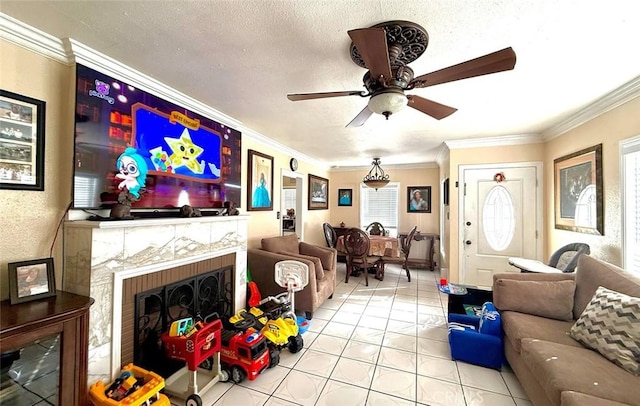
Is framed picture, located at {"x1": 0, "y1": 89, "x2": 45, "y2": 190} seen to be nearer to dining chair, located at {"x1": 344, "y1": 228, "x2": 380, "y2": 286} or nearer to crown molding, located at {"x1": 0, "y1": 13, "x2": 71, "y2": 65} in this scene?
crown molding, located at {"x1": 0, "y1": 13, "x2": 71, "y2": 65}

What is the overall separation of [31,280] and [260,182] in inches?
100

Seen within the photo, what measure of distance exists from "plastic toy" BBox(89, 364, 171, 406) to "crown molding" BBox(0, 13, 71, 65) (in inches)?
80.5

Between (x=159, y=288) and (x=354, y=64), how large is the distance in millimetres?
2232

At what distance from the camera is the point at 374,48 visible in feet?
3.87

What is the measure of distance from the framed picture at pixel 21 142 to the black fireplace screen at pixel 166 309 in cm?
98

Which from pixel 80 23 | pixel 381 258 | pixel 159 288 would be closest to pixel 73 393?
pixel 159 288

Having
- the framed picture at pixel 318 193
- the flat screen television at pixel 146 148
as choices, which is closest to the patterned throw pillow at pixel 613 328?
the flat screen television at pixel 146 148


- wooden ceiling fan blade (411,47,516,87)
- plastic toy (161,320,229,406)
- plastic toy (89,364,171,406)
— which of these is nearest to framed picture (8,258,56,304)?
plastic toy (89,364,171,406)

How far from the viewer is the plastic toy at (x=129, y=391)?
139 cm

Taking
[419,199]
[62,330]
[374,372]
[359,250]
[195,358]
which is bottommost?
[374,372]

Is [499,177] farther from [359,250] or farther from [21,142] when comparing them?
[21,142]

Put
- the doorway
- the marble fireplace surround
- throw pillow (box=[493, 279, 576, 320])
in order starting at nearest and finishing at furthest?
the marble fireplace surround
throw pillow (box=[493, 279, 576, 320])
the doorway

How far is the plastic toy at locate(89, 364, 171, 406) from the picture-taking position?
1.39m

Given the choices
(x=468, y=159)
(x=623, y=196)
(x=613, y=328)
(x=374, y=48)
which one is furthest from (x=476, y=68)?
(x=468, y=159)
